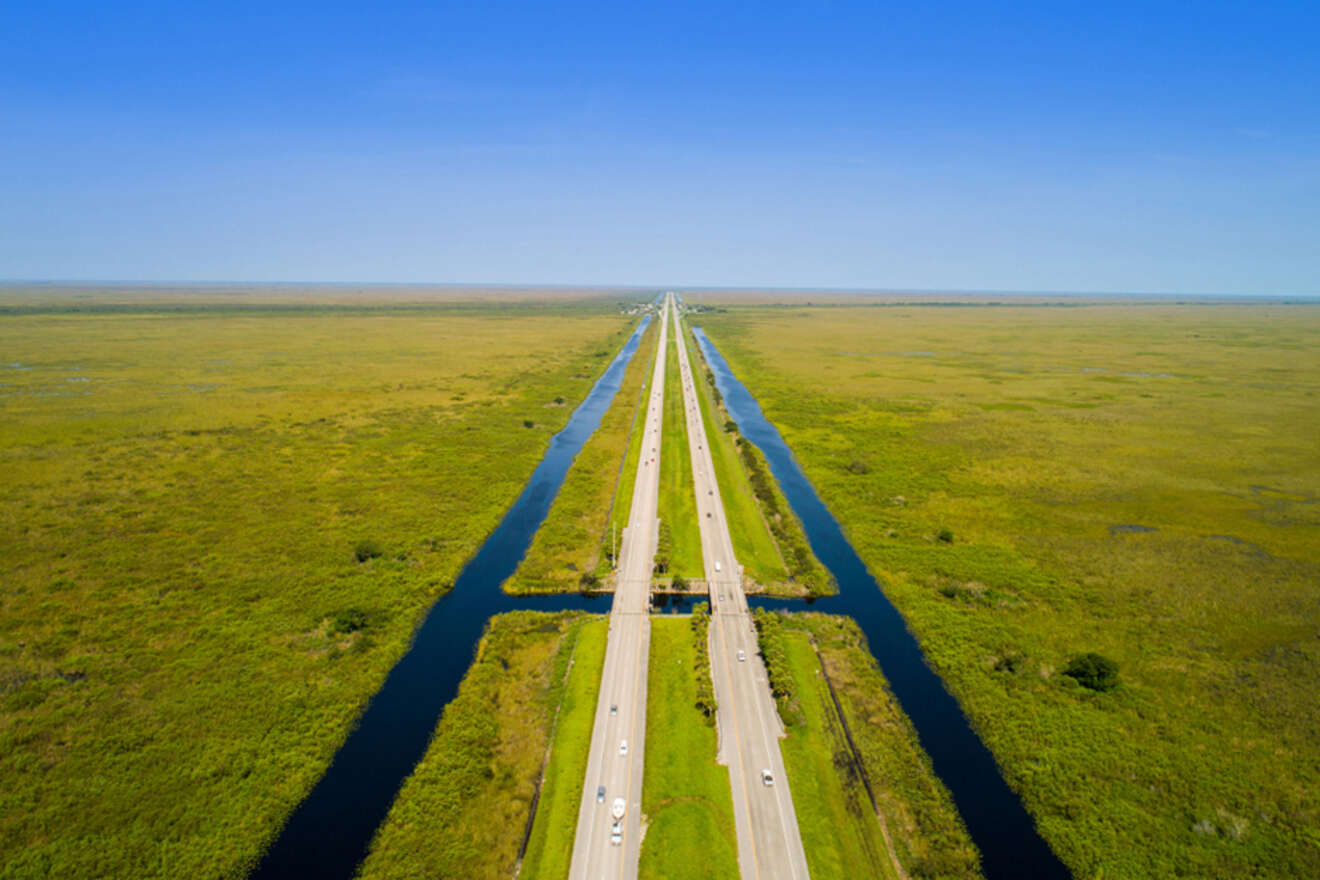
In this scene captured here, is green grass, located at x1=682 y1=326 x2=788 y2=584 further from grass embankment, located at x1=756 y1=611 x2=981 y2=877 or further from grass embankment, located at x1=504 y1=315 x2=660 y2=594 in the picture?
grass embankment, located at x1=504 y1=315 x2=660 y2=594

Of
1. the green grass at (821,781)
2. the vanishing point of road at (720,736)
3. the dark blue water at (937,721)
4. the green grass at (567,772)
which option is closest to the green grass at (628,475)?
the vanishing point of road at (720,736)

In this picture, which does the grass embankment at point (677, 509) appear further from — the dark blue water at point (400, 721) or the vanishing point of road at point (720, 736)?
the dark blue water at point (400, 721)

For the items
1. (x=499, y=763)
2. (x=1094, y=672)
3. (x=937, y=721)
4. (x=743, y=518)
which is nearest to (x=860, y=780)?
(x=937, y=721)

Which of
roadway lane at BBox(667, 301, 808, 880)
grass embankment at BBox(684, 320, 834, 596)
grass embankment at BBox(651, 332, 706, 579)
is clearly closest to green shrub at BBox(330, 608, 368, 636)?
grass embankment at BBox(651, 332, 706, 579)

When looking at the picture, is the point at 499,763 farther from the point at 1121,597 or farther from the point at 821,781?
the point at 1121,597

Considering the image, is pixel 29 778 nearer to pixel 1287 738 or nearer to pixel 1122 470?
pixel 1287 738
